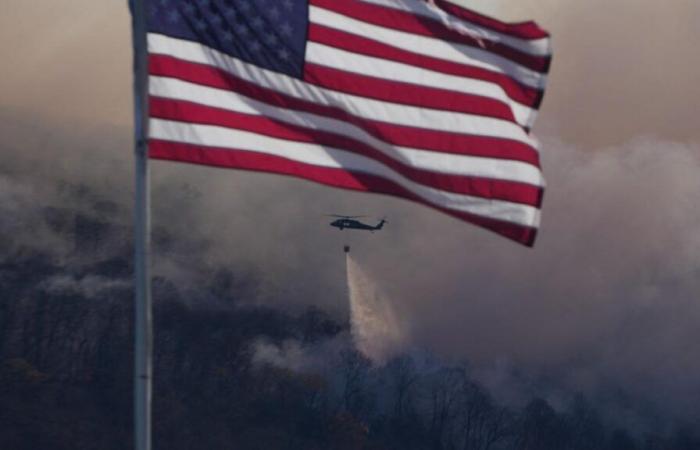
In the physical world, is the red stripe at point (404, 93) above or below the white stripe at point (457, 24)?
below

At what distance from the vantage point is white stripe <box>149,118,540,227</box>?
3800cm

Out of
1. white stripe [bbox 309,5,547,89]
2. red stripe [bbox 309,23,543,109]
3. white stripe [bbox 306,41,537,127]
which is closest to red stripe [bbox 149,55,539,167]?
white stripe [bbox 306,41,537,127]

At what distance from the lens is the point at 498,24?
43688mm

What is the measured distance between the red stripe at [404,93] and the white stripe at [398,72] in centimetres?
13

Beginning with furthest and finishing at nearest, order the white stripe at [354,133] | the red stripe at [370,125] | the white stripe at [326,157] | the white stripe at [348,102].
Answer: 1. the white stripe at [348,102]
2. the red stripe at [370,125]
3. the white stripe at [354,133]
4. the white stripe at [326,157]

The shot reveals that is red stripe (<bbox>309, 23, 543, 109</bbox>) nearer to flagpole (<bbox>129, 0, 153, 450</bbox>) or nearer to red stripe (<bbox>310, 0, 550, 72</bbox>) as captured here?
red stripe (<bbox>310, 0, 550, 72</bbox>)

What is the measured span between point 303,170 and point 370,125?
2.55 meters

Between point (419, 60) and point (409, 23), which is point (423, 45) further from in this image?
point (409, 23)

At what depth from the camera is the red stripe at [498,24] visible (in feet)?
142

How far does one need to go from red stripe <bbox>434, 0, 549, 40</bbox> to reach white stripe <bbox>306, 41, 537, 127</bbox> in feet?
5.59

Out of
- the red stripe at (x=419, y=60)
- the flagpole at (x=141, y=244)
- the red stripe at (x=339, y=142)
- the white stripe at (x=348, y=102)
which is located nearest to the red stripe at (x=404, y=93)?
the white stripe at (x=348, y=102)

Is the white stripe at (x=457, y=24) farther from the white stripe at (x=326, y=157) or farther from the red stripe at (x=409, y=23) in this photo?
the white stripe at (x=326, y=157)

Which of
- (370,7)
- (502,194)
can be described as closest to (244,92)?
(370,7)

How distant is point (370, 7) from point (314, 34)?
2134 millimetres
